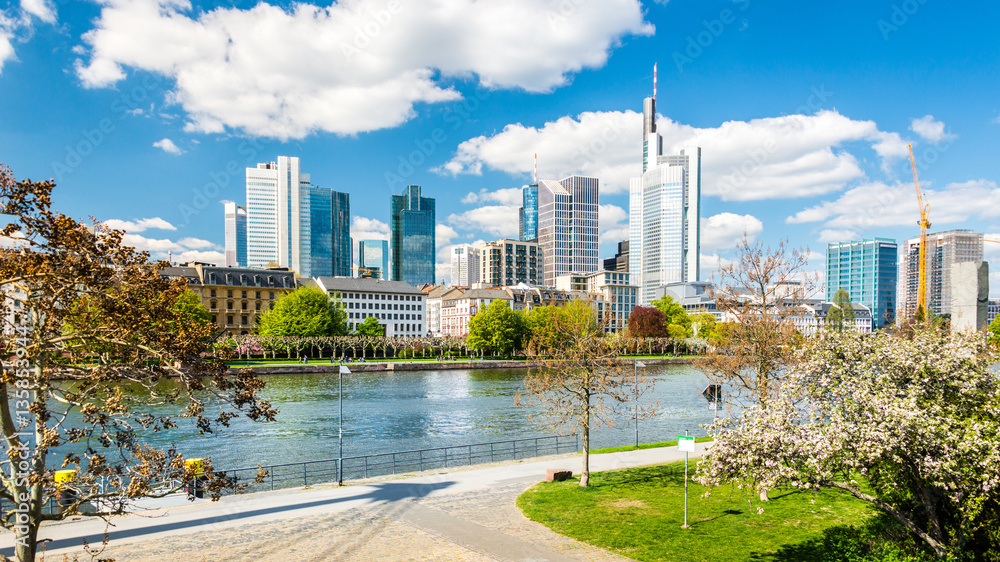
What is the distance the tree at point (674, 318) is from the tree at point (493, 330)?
45.4 m

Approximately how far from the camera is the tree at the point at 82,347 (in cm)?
648

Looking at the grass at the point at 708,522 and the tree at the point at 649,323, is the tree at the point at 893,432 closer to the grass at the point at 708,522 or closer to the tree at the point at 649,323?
the grass at the point at 708,522

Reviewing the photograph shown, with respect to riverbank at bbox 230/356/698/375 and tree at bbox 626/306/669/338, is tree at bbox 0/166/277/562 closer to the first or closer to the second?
riverbank at bbox 230/356/698/375

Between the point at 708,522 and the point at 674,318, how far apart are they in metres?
136

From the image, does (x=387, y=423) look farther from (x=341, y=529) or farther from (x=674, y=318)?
(x=674, y=318)

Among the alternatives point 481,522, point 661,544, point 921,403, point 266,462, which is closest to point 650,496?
point 661,544

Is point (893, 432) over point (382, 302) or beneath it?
over

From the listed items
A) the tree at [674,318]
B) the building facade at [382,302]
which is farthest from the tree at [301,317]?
the tree at [674,318]

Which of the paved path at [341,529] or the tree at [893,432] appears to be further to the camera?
the paved path at [341,529]

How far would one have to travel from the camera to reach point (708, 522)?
679 inches

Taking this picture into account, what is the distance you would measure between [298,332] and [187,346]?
322 ft

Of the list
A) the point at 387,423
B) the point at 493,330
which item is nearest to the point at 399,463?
the point at 387,423

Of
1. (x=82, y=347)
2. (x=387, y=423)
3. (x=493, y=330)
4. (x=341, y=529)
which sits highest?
(x=82, y=347)

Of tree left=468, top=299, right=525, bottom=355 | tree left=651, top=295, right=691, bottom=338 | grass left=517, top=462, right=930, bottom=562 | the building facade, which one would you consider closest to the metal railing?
grass left=517, top=462, right=930, bottom=562
